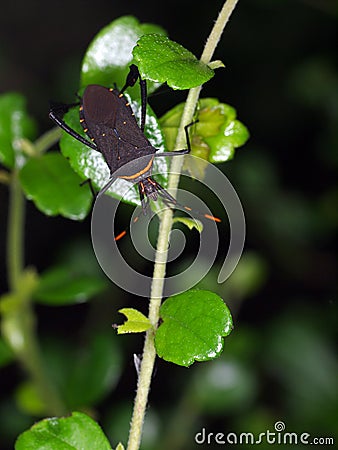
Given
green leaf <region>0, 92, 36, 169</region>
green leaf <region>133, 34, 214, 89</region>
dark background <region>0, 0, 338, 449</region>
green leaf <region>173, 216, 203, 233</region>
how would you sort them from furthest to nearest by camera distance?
1. dark background <region>0, 0, 338, 449</region>
2. green leaf <region>0, 92, 36, 169</region>
3. green leaf <region>173, 216, 203, 233</region>
4. green leaf <region>133, 34, 214, 89</region>

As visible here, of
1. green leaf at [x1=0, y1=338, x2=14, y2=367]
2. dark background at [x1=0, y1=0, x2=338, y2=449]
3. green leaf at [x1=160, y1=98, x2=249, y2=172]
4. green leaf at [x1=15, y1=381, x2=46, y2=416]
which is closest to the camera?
green leaf at [x1=160, y1=98, x2=249, y2=172]

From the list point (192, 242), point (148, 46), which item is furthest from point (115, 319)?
point (148, 46)

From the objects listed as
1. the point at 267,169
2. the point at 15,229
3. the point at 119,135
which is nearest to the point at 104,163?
the point at 119,135

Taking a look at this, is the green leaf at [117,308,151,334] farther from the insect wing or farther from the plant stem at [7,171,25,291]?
the plant stem at [7,171,25,291]

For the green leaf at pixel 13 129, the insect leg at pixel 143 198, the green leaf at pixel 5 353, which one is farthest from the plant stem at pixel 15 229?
the insect leg at pixel 143 198

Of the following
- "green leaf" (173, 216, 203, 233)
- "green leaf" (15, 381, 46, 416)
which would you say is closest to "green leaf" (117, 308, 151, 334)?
"green leaf" (173, 216, 203, 233)

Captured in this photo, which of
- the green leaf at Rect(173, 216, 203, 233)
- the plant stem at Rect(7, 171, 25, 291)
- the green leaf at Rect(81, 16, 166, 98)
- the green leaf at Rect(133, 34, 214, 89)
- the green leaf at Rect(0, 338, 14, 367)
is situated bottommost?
the green leaf at Rect(0, 338, 14, 367)

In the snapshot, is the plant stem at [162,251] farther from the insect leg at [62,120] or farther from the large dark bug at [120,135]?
the insect leg at [62,120]

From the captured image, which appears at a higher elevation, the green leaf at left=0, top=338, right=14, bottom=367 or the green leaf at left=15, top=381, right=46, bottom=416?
the green leaf at left=0, top=338, right=14, bottom=367
